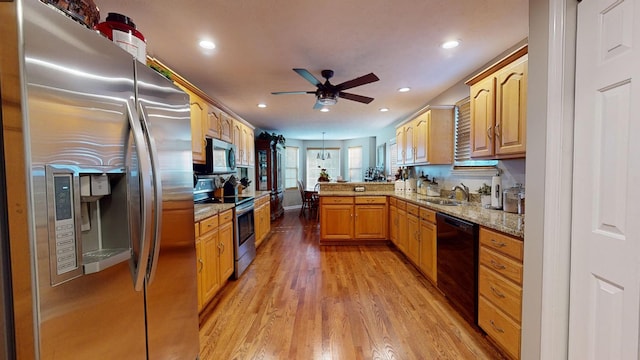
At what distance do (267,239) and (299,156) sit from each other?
4.59 m

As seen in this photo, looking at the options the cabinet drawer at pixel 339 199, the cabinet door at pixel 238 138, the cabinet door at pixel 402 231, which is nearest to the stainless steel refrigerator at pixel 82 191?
the cabinet door at pixel 238 138

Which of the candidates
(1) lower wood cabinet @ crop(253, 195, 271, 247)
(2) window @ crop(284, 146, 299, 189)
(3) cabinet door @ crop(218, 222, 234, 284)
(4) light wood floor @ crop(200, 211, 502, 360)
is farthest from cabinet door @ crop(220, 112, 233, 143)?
(2) window @ crop(284, 146, 299, 189)

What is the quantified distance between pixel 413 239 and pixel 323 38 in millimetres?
2489

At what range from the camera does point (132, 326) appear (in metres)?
0.97

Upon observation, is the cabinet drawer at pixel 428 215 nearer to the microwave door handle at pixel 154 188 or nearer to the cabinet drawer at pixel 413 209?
the cabinet drawer at pixel 413 209

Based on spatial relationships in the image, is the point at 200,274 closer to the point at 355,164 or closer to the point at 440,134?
the point at 440,134

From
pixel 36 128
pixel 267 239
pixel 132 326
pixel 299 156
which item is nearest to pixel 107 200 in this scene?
pixel 36 128

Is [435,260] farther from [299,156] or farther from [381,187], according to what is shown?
[299,156]

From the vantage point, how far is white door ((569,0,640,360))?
85cm

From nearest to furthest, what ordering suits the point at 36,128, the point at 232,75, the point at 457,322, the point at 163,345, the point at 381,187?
1. the point at 36,128
2. the point at 163,345
3. the point at 457,322
4. the point at 232,75
5. the point at 381,187

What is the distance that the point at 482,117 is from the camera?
2.33 meters

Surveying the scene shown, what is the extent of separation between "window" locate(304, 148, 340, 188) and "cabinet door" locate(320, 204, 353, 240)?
187 inches

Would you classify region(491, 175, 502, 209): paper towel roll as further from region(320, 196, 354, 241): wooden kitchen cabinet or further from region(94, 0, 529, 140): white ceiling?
region(320, 196, 354, 241): wooden kitchen cabinet

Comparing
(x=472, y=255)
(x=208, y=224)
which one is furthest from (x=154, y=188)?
(x=472, y=255)
